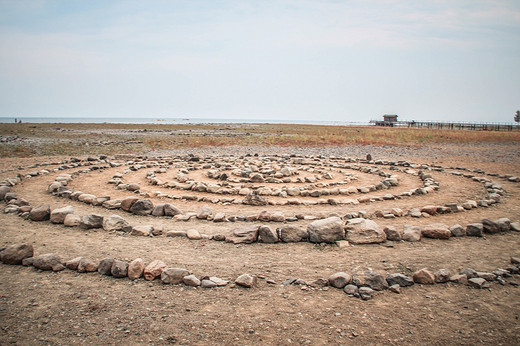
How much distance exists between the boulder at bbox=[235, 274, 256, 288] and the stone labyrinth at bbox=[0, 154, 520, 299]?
1cm

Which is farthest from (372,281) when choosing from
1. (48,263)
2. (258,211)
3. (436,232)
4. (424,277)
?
(48,263)

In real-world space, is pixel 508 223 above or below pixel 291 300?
Answer: above

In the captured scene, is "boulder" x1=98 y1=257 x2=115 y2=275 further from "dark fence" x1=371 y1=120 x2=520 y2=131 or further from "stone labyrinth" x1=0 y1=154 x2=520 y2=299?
"dark fence" x1=371 y1=120 x2=520 y2=131

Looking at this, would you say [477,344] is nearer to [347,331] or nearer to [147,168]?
[347,331]

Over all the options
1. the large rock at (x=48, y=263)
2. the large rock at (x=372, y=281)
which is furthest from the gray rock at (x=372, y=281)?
the large rock at (x=48, y=263)

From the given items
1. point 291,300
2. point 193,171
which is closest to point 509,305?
point 291,300

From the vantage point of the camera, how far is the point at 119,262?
16.4ft

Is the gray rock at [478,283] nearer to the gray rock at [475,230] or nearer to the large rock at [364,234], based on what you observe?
the large rock at [364,234]

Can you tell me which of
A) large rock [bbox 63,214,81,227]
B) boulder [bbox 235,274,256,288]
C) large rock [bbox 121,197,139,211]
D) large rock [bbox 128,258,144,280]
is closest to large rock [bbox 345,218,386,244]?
boulder [bbox 235,274,256,288]

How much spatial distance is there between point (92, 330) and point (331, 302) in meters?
2.76

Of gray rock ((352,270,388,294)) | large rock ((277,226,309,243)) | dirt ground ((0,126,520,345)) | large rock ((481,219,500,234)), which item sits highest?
large rock ((481,219,500,234))

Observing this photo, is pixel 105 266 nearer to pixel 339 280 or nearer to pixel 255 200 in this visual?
pixel 339 280

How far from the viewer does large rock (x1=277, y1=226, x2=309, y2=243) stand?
6328 mm

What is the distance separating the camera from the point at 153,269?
485cm
